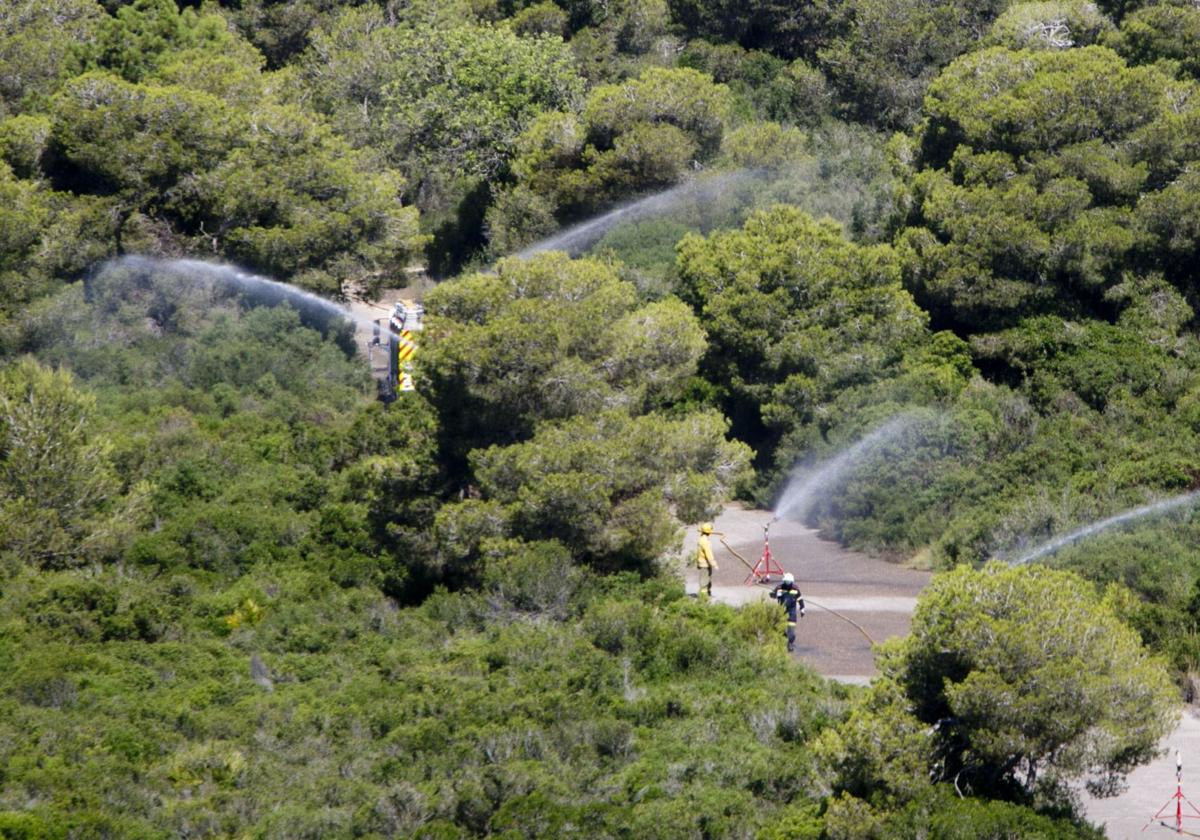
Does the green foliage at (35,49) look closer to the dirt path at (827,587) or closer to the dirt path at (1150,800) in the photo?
the dirt path at (827,587)

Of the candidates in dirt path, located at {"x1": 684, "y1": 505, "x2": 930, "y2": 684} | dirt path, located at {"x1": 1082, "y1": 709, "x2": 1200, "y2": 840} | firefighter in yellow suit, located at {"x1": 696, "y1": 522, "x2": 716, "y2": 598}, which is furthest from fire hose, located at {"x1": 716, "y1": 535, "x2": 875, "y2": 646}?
dirt path, located at {"x1": 1082, "y1": 709, "x2": 1200, "y2": 840}

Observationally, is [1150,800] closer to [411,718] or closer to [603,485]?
[411,718]

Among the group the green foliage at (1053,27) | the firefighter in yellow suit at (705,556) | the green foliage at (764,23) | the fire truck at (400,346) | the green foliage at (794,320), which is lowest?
the fire truck at (400,346)

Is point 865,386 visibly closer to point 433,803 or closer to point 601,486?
point 601,486

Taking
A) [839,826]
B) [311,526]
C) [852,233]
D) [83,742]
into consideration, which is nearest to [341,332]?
[852,233]

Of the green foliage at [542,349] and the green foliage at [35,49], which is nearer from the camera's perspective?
the green foliage at [542,349]

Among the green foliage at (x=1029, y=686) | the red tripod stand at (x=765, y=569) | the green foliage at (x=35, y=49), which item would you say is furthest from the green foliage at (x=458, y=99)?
the green foliage at (x=1029, y=686)
